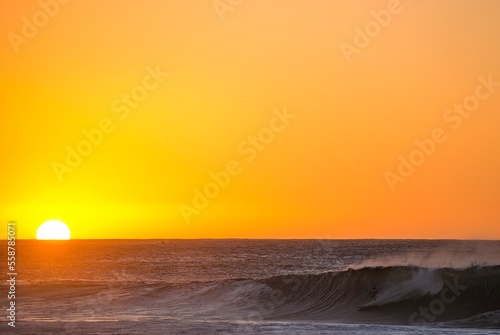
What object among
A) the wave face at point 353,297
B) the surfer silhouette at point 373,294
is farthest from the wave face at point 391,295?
the surfer silhouette at point 373,294

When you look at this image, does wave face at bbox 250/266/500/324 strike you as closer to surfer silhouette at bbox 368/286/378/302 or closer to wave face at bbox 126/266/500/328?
wave face at bbox 126/266/500/328

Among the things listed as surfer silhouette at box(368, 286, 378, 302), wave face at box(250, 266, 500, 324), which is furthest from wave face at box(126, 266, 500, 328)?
surfer silhouette at box(368, 286, 378, 302)

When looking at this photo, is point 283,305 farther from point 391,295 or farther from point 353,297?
point 391,295

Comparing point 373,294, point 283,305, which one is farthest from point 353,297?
point 283,305

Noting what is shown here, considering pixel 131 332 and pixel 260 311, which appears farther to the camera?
pixel 260 311

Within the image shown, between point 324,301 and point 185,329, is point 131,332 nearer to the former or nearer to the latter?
point 185,329

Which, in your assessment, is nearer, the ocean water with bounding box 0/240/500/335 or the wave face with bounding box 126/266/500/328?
the ocean water with bounding box 0/240/500/335

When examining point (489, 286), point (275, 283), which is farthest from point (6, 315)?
point (489, 286)

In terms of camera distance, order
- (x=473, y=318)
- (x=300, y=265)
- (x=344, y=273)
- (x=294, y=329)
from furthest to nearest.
→ 1. (x=300, y=265)
2. (x=344, y=273)
3. (x=473, y=318)
4. (x=294, y=329)

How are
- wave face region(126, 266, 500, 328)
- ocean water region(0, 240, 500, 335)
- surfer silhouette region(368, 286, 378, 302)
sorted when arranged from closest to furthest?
ocean water region(0, 240, 500, 335)
wave face region(126, 266, 500, 328)
surfer silhouette region(368, 286, 378, 302)

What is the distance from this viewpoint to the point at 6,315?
95.5 feet

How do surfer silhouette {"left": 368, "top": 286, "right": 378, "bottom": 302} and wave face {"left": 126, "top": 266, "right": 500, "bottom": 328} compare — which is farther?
surfer silhouette {"left": 368, "top": 286, "right": 378, "bottom": 302}

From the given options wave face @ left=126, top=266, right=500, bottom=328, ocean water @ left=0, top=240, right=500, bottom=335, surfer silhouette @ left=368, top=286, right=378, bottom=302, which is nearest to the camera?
ocean water @ left=0, top=240, right=500, bottom=335

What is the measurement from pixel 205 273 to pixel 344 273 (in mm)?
Answer: 35581
